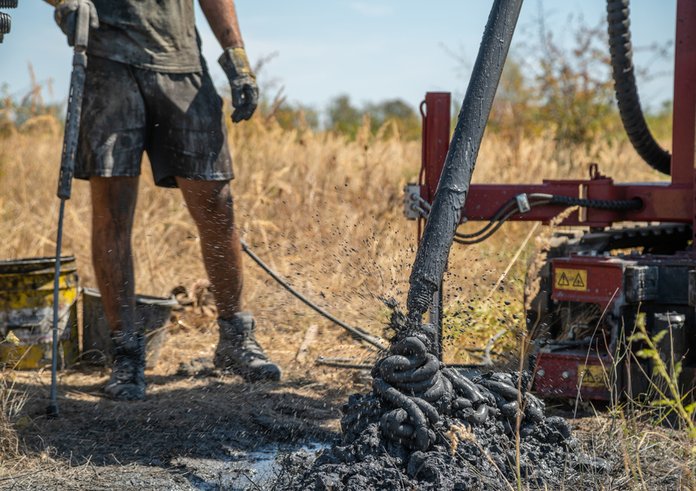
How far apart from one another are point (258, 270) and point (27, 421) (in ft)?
9.83

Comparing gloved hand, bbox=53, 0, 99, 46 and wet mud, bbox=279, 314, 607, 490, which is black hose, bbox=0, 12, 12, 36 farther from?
wet mud, bbox=279, 314, 607, 490

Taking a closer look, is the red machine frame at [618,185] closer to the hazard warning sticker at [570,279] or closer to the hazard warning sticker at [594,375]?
the hazard warning sticker at [570,279]

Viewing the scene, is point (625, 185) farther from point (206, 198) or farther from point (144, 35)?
point (144, 35)

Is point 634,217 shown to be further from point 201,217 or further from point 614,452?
point 201,217

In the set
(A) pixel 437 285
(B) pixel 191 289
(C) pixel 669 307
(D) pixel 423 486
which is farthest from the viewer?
(B) pixel 191 289

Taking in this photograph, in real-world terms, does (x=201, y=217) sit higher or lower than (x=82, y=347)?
higher

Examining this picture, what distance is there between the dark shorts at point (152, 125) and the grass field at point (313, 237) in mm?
631

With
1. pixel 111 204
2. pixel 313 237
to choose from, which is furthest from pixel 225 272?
pixel 313 237

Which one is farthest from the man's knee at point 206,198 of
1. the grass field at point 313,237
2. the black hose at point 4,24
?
the black hose at point 4,24

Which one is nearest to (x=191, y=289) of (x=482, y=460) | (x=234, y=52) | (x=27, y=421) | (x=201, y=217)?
(x=201, y=217)

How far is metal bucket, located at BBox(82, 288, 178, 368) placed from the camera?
494cm

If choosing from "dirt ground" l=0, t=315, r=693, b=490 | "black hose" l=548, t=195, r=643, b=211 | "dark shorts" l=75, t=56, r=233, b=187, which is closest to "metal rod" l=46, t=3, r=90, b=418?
"dark shorts" l=75, t=56, r=233, b=187

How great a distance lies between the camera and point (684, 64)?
423 cm

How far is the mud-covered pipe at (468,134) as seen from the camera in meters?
3.05
